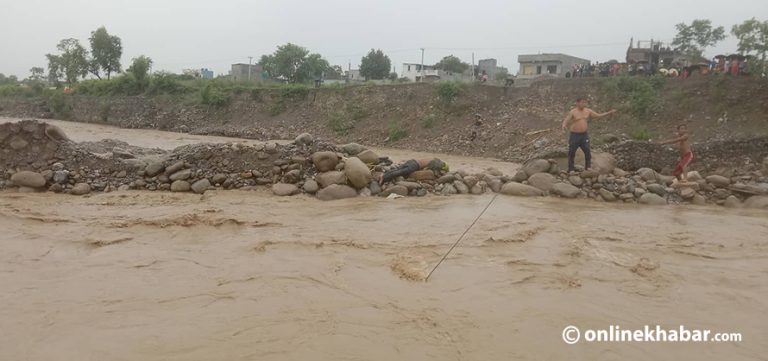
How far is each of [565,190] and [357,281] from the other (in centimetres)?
552

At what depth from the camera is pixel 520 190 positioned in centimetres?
895

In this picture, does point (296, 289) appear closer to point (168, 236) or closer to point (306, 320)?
point (306, 320)

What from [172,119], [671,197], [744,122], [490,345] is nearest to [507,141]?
[744,122]

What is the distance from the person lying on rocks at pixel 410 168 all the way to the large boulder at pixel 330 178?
694mm

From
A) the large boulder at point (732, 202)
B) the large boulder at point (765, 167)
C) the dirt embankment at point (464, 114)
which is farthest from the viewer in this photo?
the dirt embankment at point (464, 114)

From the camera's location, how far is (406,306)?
13.3ft

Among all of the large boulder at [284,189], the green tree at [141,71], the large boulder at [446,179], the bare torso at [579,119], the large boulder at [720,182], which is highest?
the green tree at [141,71]

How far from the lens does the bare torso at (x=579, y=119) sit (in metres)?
8.79

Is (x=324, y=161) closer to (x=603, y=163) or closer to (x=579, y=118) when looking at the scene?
(x=579, y=118)

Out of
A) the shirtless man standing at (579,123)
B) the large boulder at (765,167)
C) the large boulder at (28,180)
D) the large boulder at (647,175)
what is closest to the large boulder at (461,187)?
the shirtless man standing at (579,123)

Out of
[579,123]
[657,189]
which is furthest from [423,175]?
[657,189]

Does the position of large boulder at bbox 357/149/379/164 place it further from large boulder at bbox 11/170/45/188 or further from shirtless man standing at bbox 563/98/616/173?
large boulder at bbox 11/170/45/188

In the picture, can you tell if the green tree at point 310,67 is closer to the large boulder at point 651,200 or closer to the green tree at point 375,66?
the green tree at point 375,66

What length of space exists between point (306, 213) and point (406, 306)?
11.7 feet
